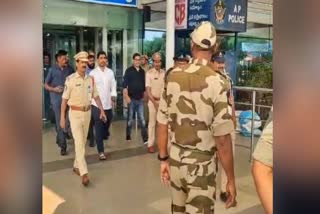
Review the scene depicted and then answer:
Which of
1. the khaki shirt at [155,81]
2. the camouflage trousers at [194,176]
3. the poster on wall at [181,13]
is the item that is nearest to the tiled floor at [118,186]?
the khaki shirt at [155,81]

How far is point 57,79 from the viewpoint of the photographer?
6.96 m

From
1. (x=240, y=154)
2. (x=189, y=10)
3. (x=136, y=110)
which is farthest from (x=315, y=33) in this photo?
(x=189, y=10)

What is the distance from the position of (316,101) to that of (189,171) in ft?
6.06

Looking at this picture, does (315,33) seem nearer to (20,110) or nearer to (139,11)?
(20,110)

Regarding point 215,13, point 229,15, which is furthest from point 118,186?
point 229,15

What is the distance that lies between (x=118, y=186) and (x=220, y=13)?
5.53 metres

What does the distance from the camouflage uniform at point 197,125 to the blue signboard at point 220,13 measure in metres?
6.81

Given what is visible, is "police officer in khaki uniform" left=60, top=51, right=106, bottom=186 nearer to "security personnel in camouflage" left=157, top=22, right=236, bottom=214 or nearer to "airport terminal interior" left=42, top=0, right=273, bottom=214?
"airport terminal interior" left=42, top=0, right=273, bottom=214

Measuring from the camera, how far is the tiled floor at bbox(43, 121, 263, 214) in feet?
14.3

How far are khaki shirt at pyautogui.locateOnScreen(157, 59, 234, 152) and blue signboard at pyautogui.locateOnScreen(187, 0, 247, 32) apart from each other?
680 centimetres

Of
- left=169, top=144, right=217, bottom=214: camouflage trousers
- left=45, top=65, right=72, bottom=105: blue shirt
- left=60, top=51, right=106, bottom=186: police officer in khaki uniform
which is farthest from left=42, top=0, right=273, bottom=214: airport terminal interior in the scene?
left=169, top=144, right=217, bottom=214: camouflage trousers

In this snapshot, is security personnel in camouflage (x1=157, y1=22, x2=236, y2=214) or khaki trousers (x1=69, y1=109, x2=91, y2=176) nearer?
security personnel in camouflage (x1=157, y1=22, x2=236, y2=214)

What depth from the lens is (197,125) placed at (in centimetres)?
253

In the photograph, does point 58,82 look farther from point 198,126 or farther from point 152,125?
point 198,126
